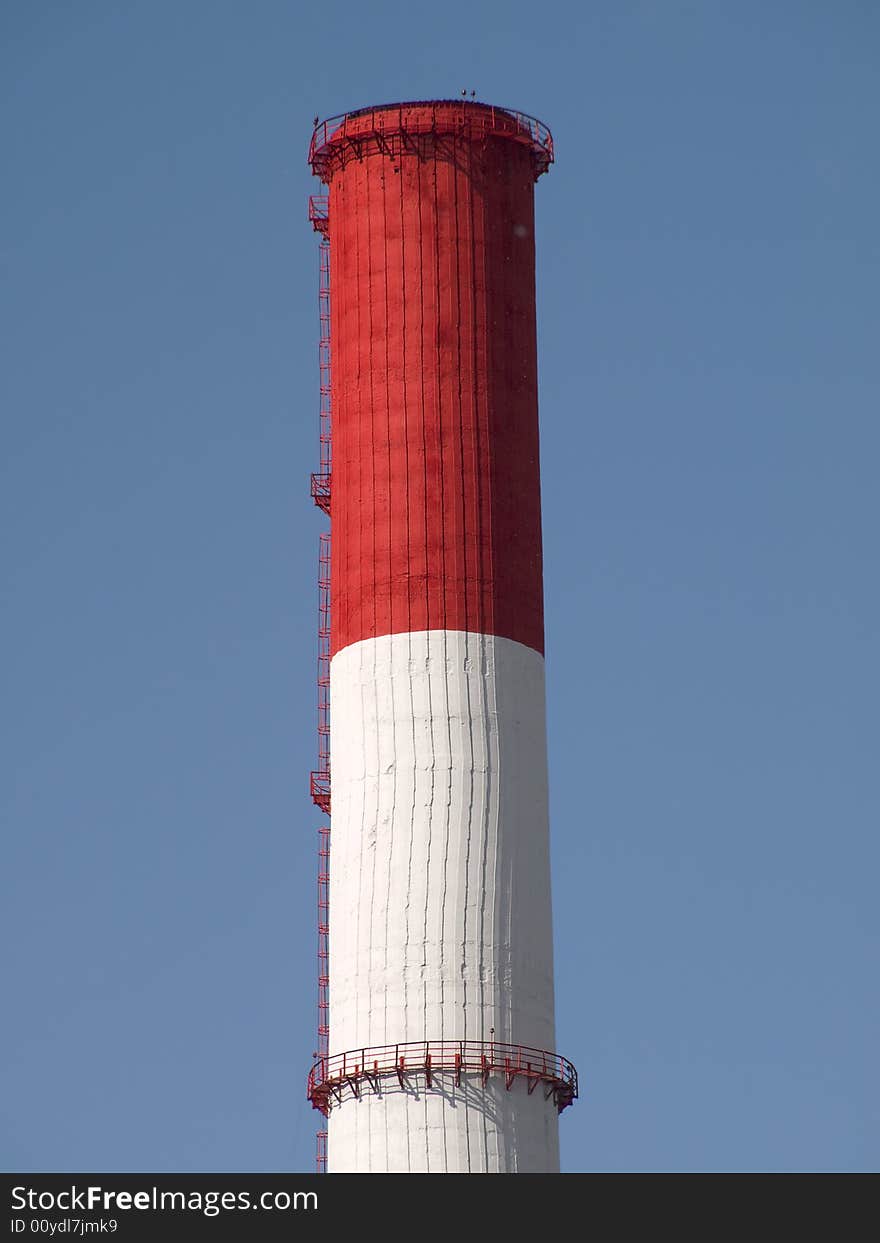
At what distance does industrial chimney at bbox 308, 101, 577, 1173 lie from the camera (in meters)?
94.2

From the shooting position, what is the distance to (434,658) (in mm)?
96812

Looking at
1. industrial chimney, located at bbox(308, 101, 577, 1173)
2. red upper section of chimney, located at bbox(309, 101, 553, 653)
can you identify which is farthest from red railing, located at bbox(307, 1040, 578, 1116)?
red upper section of chimney, located at bbox(309, 101, 553, 653)

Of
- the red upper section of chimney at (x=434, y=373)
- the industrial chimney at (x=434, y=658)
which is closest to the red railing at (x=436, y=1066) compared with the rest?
the industrial chimney at (x=434, y=658)

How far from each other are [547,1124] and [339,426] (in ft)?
59.4

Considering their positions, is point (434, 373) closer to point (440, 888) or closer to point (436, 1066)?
point (440, 888)

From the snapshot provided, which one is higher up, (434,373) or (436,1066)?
(434,373)

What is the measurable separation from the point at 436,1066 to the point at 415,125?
2361cm

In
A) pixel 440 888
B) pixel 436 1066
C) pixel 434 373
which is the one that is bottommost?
pixel 436 1066

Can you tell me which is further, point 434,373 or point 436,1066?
point 434,373

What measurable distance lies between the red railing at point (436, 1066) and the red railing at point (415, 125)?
2254 cm

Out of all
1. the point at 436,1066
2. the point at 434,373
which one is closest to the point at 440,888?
the point at 436,1066
